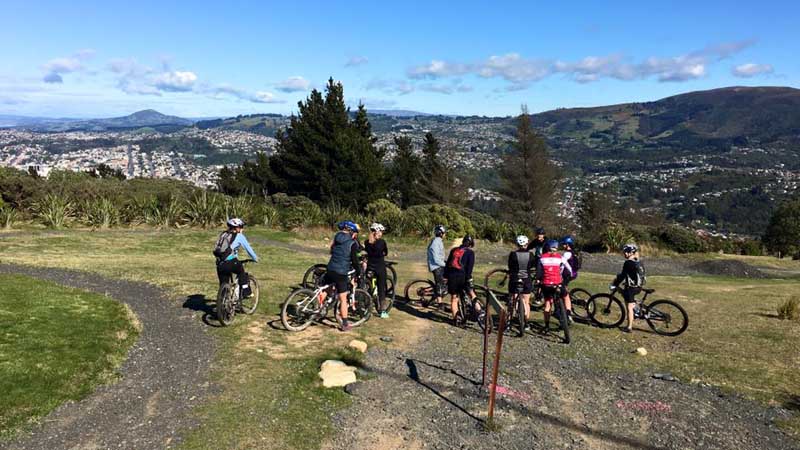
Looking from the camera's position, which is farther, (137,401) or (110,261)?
(110,261)

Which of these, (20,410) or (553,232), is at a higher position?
(20,410)

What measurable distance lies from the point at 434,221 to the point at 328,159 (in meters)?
20.1

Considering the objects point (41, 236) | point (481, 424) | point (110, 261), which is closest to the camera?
point (481, 424)

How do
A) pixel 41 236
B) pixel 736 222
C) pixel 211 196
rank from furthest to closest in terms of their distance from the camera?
pixel 736 222, pixel 211 196, pixel 41 236

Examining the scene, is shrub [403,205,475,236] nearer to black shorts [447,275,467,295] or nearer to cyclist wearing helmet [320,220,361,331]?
black shorts [447,275,467,295]

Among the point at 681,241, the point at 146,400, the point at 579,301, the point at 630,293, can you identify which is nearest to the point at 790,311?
the point at 630,293

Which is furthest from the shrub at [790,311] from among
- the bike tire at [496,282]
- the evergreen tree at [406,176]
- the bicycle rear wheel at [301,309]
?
the evergreen tree at [406,176]

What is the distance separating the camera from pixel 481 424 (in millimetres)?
6301

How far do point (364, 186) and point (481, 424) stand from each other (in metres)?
39.5

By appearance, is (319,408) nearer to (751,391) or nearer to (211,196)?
(751,391)

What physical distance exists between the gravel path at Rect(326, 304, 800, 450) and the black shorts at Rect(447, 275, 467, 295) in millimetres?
1955

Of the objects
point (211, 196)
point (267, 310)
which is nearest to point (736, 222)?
point (211, 196)

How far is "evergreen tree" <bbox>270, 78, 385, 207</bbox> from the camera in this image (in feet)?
145

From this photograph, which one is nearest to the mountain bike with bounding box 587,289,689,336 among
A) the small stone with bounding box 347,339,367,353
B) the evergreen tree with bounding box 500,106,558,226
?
the small stone with bounding box 347,339,367,353
